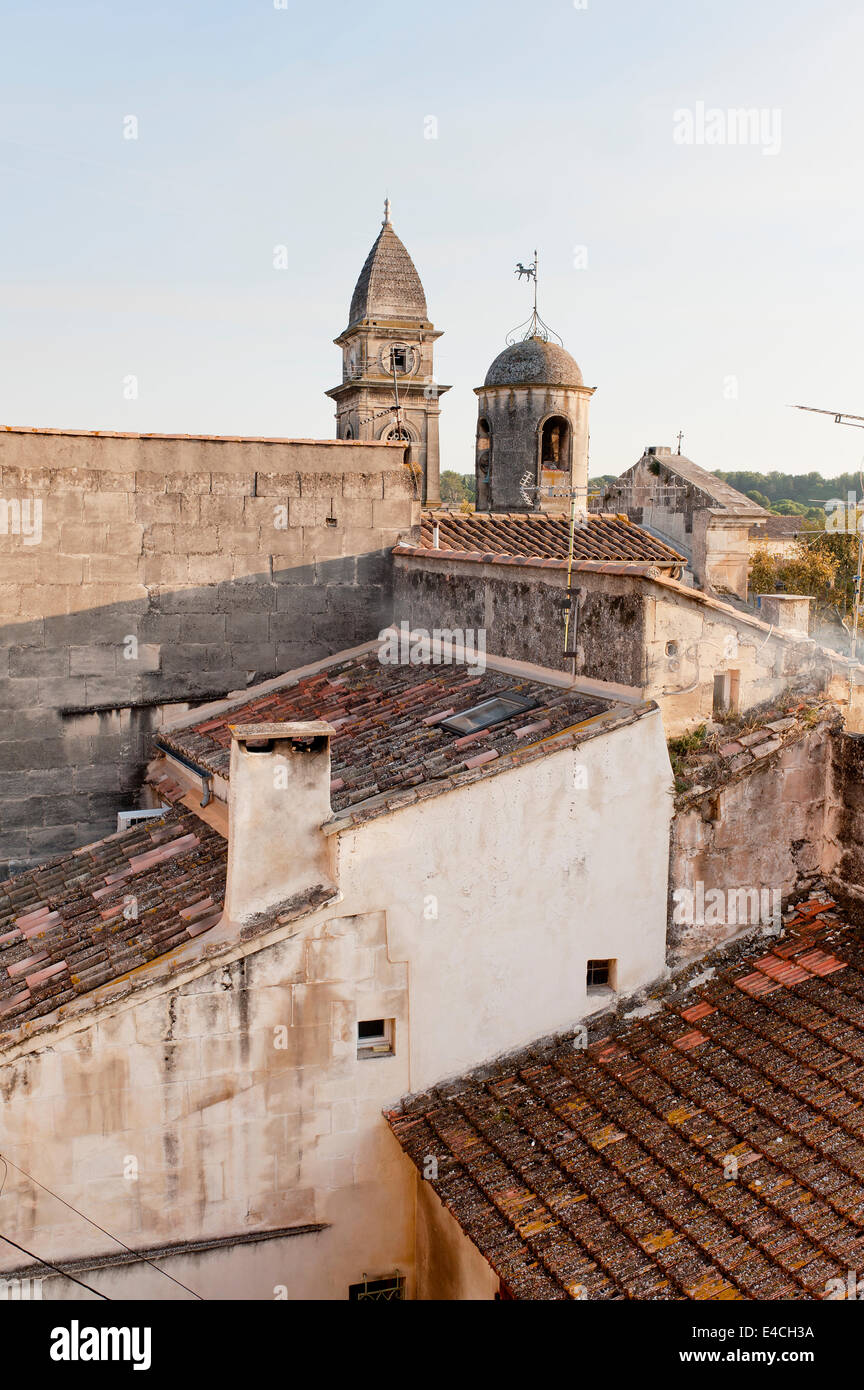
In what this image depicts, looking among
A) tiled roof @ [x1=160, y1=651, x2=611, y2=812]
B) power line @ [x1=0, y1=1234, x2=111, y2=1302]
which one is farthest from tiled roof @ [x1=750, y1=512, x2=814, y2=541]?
power line @ [x1=0, y1=1234, x2=111, y2=1302]

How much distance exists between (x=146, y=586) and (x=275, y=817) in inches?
209

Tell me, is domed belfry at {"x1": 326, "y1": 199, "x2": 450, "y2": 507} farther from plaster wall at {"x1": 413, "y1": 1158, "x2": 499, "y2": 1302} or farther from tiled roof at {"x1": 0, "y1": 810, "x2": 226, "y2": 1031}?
plaster wall at {"x1": 413, "y1": 1158, "x2": 499, "y2": 1302}

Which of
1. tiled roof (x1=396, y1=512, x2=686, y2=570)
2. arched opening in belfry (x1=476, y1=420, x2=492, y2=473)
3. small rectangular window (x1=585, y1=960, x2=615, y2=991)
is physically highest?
arched opening in belfry (x1=476, y1=420, x2=492, y2=473)

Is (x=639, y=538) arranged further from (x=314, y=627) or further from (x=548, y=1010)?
(x=548, y=1010)

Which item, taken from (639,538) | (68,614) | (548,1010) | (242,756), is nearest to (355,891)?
(242,756)

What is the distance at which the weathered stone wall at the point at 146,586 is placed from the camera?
11359mm

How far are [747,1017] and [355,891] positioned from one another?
3.16 m

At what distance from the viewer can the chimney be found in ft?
24.3

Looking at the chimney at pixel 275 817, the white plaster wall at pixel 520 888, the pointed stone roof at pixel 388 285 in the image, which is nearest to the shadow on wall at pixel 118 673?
the chimney at pixel 275 817

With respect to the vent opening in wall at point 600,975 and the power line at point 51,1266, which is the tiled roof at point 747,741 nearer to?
the vent opening in wall at point 600,975

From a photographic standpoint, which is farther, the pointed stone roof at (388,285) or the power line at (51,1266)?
the pointed stone roof at (388,285)

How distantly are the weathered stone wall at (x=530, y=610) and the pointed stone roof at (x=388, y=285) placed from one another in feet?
66.3

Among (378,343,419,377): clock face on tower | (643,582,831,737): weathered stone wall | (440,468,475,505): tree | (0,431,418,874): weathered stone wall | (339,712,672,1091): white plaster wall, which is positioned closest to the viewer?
(339,712,672,1091): white plaster wall

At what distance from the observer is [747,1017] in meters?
8.02
